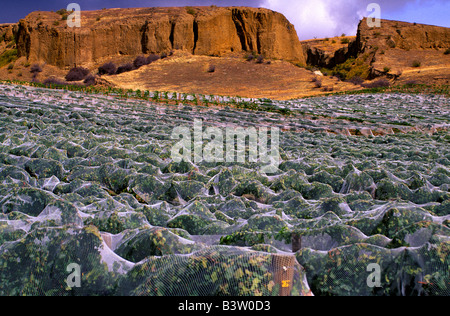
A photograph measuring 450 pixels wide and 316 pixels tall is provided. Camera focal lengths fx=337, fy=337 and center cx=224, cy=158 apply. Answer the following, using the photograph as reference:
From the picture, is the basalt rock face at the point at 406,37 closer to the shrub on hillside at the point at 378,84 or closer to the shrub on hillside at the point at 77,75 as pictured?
the shrub on hillside at the point at 378,84

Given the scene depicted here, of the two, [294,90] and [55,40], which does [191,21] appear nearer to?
[55,40]

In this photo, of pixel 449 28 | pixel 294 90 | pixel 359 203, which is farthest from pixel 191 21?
pixel 359 203

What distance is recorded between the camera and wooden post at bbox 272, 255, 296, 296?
1390 mm

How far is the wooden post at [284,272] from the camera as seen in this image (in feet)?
4.56

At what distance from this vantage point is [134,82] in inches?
1266

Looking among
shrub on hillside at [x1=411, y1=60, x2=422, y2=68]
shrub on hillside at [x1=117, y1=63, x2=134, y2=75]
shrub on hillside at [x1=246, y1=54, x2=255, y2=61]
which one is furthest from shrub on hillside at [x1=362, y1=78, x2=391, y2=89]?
shrub on hillside at [x1=117, y1=63, x2=134, y2=75]

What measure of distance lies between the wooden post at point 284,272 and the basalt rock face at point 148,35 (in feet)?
138

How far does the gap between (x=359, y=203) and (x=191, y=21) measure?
43.1 meters

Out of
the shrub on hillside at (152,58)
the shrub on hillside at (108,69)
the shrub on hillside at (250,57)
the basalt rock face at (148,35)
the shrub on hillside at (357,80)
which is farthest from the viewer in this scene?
the basalt rock face at (148,35)

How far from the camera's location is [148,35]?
41.5 metres

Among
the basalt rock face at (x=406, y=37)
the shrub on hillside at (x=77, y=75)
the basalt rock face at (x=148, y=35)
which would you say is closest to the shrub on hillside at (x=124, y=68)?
the shrub on hillside at (x=77, y=75)

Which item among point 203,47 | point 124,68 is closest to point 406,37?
point 203,47

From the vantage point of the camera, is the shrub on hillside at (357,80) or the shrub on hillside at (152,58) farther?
the shrub on hillside at (152,58)
